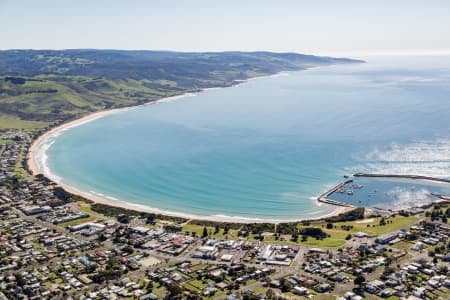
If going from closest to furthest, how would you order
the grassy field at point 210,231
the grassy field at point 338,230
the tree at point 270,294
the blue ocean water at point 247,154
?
→ 1. the tree at point 270,294
2. the grassy field at point 338,230
3. the grassy field at point 210,231
4. the blue ocean water at point 247,154

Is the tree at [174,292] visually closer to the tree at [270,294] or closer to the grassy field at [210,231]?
the tree at [270,294]

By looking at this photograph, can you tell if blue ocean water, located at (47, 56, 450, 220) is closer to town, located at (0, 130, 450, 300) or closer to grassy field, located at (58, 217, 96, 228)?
town, located at (0, 130, 450, 300)

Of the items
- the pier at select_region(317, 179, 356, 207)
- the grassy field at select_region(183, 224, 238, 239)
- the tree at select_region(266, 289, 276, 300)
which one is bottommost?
the tree at select_region(266, 289, 276, 300)

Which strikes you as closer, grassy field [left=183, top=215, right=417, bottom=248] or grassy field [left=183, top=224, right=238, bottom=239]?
grassy field [left=183, top=215, right=417, bottom=248]

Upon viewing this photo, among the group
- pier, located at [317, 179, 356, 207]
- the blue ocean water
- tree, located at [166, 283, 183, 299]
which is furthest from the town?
the blue ocean water

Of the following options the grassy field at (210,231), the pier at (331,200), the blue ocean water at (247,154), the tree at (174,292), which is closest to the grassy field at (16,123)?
the blue ocean water at (247,154)

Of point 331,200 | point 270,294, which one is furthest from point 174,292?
point 331,200

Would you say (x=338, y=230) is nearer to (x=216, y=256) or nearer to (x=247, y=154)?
(x=216, y=256)
